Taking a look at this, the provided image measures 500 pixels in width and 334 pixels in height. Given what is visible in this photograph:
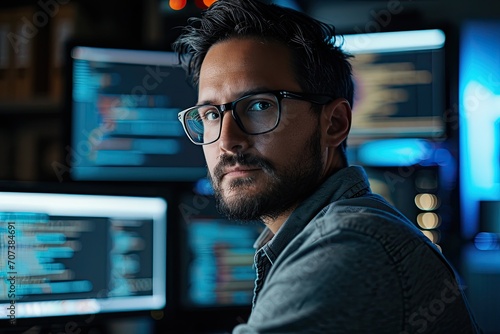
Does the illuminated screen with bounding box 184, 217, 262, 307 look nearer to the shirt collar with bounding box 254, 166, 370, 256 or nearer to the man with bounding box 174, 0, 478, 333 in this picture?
the man with bounding box 174, 0, 478, 333

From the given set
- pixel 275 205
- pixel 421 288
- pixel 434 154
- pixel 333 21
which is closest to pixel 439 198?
pixel 434 154

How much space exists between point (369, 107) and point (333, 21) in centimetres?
57

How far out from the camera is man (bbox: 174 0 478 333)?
2.42 feet

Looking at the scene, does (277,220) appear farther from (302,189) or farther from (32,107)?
(32,107)

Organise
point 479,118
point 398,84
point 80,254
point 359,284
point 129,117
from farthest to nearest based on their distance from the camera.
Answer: point 479,118, point 398,84, point 129,117, point 80,254, point 359,284

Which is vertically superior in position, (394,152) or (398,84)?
(398,84)

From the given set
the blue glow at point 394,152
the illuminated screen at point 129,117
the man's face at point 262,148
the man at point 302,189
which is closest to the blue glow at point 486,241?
the blue glow at point 394,152

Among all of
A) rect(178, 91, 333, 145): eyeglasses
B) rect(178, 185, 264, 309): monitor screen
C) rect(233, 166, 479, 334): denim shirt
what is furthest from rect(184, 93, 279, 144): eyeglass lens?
rect(178, 185, 264, 309): monitor screen

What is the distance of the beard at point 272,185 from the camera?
105cm

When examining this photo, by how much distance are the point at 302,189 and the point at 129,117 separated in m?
0.71

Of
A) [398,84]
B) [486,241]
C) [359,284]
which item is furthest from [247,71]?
[486,241]

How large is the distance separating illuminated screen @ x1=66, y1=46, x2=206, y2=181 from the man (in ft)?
1.13

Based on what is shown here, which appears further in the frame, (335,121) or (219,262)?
(219,262)

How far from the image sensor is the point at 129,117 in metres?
1.66
